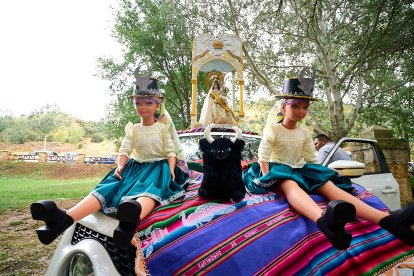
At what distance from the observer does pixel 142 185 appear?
2.12m

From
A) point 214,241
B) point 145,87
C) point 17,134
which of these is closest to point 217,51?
point 145,87

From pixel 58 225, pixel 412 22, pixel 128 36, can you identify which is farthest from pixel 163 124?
pixel 128 36

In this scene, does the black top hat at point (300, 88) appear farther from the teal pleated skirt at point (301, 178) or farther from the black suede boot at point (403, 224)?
the black suede boot at point (403, 224)

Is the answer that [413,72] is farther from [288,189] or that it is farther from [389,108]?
[288,189]

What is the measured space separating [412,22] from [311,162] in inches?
319

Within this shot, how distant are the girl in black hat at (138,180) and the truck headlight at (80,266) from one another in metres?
0.24

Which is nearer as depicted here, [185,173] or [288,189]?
[288,189]

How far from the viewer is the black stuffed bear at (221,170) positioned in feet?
6.41

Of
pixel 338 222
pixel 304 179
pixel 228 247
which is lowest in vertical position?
pixel 228 247

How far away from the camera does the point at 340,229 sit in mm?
1564

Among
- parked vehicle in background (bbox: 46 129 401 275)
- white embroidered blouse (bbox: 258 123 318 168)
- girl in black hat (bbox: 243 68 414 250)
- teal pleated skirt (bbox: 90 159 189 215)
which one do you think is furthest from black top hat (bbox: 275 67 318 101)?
teal pleated skirt (bbox: 90 159 189 215)

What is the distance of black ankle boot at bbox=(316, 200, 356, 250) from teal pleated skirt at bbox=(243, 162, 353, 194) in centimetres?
53

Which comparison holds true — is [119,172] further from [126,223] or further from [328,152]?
[328,152]

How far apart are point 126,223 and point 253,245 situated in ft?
2.16
